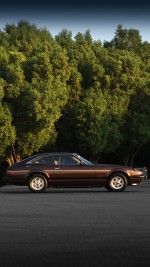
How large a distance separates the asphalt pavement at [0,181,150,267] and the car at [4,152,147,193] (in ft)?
18.6

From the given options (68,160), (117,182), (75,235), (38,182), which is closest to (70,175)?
(68,160)

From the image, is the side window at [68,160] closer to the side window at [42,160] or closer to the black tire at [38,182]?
the side window at [42,160]

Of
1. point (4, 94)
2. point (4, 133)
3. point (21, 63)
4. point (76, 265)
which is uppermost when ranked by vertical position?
point (21, 63)

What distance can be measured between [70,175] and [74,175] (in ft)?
0.50

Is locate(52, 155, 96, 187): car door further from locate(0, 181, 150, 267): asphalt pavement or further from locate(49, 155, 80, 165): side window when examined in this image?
locate(0, 181, 150, 267): asphalt pavement

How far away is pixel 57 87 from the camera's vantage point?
46.5 m

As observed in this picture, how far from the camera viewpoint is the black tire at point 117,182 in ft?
73.6

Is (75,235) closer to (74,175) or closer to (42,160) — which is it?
(74,175)

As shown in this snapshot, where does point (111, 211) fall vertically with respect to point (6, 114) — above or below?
below

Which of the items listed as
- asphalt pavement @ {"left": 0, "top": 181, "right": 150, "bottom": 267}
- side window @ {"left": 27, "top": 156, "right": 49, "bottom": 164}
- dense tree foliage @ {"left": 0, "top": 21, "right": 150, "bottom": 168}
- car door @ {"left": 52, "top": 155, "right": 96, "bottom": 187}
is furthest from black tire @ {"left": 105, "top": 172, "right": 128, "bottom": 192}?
dense tree foliage @ {"left": 0, "top": 21, "right": 150, "bottom": 168}

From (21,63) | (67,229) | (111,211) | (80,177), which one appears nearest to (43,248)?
(67,229)

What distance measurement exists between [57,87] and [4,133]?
5808mm

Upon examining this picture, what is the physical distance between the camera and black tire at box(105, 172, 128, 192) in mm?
22422

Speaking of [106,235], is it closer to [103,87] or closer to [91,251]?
[91,251]
